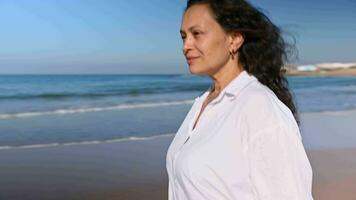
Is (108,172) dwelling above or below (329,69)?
above

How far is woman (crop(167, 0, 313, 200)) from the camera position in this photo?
2.92 ft

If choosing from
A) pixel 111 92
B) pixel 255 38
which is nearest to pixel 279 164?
pixel 255 38

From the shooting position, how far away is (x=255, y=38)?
109 centimetres

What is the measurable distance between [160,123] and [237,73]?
4871 mm

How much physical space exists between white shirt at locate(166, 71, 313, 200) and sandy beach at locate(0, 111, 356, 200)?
2.26 meters

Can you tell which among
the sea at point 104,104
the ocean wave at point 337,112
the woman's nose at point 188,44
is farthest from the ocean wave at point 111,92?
the woman's nose at point 188,44

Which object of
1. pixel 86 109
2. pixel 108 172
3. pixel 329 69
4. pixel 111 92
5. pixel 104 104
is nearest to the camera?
pixel 108 172

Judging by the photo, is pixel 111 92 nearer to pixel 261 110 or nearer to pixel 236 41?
pixel 236 41

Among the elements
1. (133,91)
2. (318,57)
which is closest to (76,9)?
(133,91)

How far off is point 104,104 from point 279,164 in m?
7.19

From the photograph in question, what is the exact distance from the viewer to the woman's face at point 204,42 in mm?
1044

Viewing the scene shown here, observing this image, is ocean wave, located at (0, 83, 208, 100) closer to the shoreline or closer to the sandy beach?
the shoreline

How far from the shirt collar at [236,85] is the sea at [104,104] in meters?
2.86

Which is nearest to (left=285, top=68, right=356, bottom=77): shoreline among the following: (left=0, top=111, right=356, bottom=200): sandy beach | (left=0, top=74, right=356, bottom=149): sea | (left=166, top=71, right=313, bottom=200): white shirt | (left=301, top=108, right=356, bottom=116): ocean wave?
(left=0, top=74, right=356, bottom=149): sea
